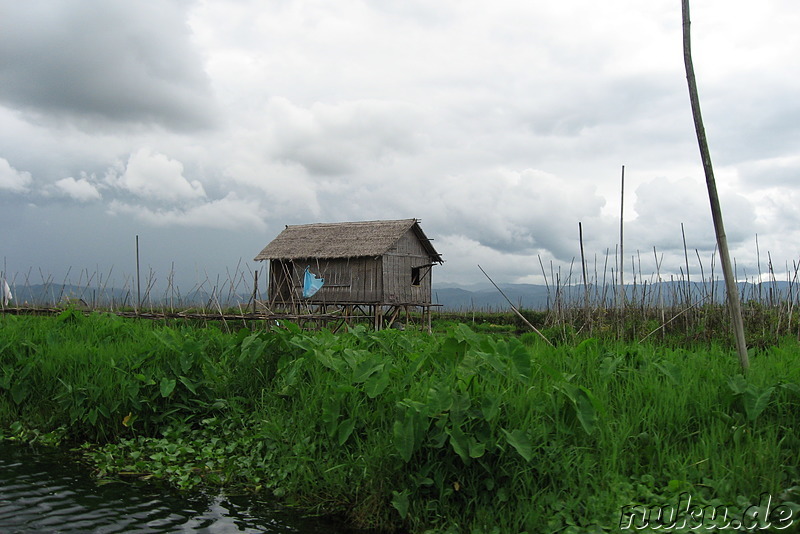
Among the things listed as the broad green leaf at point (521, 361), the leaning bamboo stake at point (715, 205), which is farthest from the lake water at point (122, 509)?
the leaning bamboo stake at point (715, 205)

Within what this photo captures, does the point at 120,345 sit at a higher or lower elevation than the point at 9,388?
higher

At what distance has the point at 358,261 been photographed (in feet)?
66.6

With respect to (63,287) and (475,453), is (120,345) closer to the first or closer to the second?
(475,453)

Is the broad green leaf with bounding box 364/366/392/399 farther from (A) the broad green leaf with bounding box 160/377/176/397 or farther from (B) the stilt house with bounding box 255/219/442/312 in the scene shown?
(B) the stilt house with bounding box 255/219/442/312

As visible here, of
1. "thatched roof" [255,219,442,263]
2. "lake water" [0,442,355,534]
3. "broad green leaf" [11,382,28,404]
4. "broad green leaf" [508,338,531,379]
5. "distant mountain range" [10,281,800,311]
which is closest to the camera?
"lake water" [0,442,355,534]

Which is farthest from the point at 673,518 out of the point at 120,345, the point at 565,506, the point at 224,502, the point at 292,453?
the point at 120,345

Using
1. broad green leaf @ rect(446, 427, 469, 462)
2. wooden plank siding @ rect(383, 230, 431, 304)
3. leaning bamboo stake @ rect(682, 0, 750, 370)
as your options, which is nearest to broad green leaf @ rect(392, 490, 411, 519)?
broad green leaf @ rect(446, 427, 469, 462)

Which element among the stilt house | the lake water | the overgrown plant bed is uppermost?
the stilt house

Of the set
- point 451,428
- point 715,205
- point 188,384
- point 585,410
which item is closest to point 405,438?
point 451,428

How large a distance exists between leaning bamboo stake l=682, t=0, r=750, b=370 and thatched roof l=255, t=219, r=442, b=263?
15.3 metres

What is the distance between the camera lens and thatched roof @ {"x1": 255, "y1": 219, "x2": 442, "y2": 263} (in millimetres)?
20188

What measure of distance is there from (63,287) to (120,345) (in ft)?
41.0

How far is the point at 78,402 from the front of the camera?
4.96m

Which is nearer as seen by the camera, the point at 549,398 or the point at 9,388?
the point at 549,398
